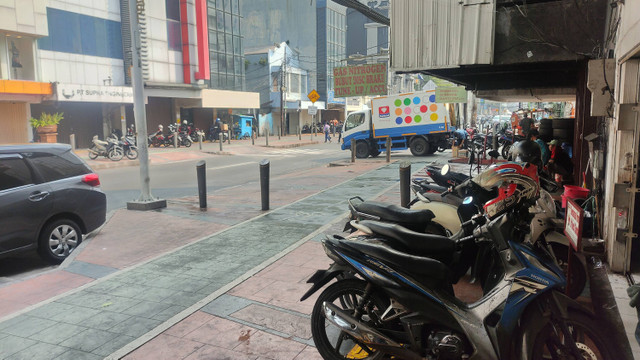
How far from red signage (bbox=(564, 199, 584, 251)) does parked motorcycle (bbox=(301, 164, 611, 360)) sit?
228 millimetres

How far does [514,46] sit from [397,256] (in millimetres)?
5146

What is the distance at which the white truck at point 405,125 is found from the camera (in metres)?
20.8

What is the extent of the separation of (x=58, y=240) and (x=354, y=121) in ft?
56.6

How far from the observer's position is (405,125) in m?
21.3

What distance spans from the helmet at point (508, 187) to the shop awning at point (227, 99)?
31408 mm

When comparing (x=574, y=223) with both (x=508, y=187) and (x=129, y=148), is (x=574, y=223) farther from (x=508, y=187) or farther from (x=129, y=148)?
(x=129, y=148)

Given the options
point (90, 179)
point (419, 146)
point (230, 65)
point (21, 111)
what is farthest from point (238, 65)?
point (90, 179)

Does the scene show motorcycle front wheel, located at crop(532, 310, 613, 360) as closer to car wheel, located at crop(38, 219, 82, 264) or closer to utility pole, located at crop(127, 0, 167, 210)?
car wheel, located at crop(38, 219, 82, 264)

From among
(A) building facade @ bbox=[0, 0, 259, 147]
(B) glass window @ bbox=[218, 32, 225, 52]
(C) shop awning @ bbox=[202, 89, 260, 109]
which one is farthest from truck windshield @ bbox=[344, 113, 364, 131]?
(B) glass window @ bbox=[218, 32, 225, 52]

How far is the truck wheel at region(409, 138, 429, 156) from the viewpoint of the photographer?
833 inches

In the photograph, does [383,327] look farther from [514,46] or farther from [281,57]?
[281,57]

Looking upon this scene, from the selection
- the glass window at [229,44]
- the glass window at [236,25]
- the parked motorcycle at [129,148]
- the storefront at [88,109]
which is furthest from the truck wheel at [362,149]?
the glass window at [236,25]

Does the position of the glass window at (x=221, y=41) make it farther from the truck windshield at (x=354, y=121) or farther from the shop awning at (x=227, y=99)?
the truck windshield at (x=354, y=121)

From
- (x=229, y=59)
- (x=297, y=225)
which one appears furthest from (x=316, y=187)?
(x=229, y=59)
